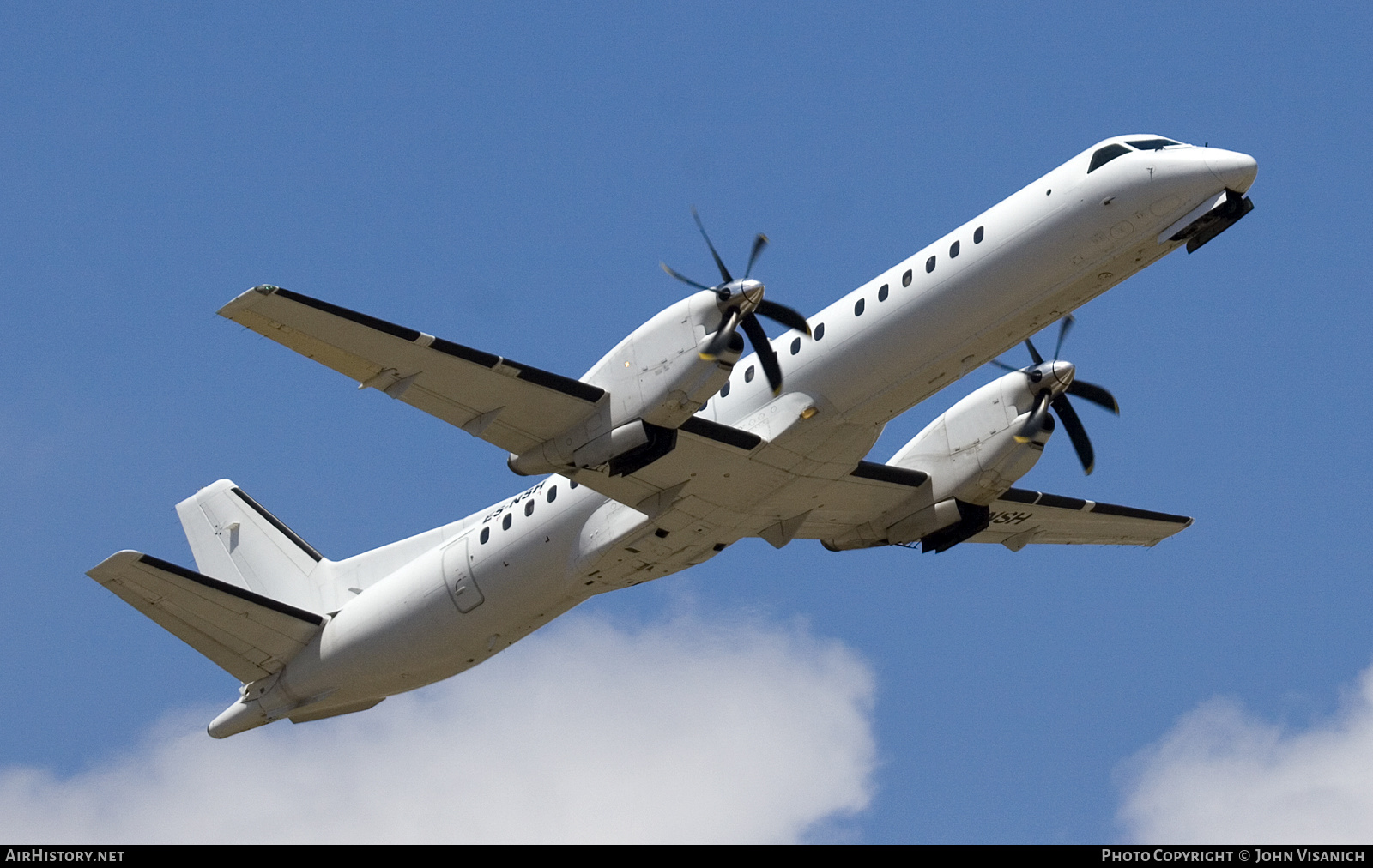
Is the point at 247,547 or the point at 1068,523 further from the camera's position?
the point at 247,547

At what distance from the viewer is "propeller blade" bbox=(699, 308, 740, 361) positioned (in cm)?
2336

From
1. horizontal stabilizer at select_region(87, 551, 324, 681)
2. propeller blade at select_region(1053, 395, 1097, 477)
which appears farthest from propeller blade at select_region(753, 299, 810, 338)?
horizontal stabilizer at select_region(87, 551, 324, 681)

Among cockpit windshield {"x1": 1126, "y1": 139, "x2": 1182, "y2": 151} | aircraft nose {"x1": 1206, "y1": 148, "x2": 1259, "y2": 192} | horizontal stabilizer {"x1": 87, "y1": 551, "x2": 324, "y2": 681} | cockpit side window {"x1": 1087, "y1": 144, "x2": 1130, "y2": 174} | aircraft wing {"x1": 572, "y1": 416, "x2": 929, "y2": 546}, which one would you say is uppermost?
cockpit windshield {"x1": 1126, "y1": 139, "x2": 1182, "y2": 151}

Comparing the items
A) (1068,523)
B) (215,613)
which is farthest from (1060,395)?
(215,613)

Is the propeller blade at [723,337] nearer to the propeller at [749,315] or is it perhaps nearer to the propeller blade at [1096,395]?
the propeller at [749,315]

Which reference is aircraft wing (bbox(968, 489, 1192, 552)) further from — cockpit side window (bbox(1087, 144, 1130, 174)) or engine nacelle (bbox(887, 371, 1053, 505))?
cockpit side window (bbox(1087, 144, 1130, 174))

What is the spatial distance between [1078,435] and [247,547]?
1760 cm

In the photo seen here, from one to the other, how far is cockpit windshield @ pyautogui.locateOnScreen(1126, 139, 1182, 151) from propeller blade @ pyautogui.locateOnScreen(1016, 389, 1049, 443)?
564 centimetres

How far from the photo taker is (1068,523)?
105 feet

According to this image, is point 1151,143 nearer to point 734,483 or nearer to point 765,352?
point 765,352

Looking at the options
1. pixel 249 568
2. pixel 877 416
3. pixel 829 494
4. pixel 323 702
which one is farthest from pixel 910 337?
pixel 249 568

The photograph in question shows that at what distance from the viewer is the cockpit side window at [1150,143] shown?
77.0 ft
